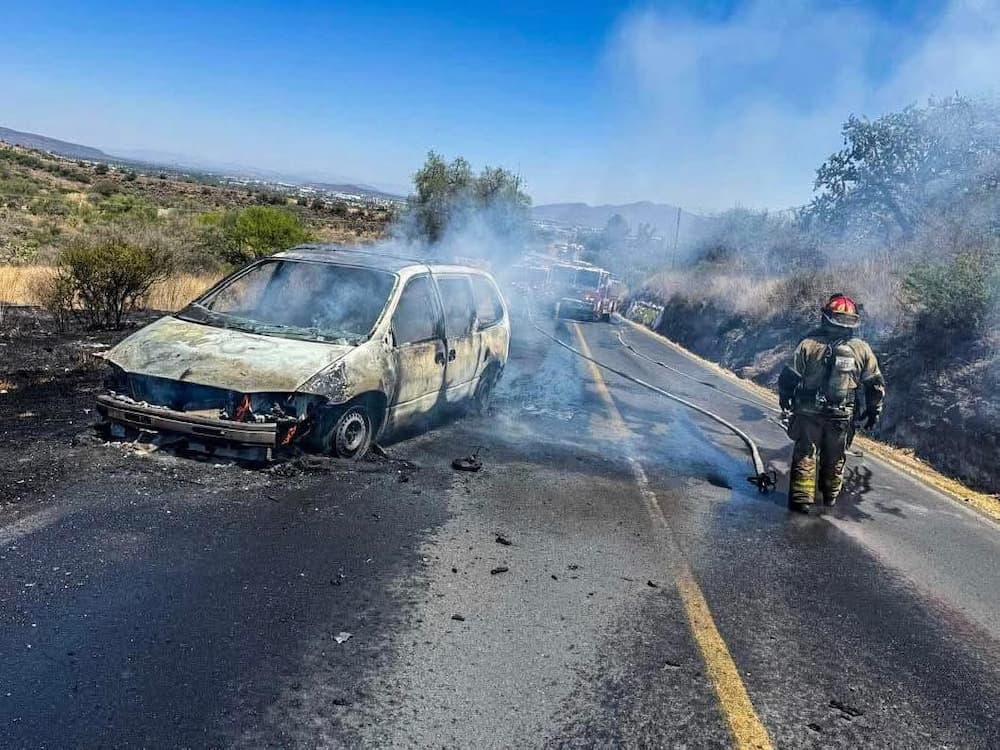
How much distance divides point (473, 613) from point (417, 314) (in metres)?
3.56

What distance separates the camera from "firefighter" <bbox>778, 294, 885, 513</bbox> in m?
6.07

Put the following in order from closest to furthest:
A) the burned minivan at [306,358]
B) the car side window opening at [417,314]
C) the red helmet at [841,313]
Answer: the burned minivan at [306,358]
the red helmet at [841,313]
the car side window opening at [417,314]

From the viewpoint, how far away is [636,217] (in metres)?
134

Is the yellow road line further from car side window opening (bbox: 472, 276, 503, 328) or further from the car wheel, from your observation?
car side window opening (bbox: 472, 276, 503, 328)

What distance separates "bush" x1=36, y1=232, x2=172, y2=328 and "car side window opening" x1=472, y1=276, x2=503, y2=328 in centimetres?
682

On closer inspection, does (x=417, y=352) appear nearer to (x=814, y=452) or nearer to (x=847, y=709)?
(x=814, y=452)

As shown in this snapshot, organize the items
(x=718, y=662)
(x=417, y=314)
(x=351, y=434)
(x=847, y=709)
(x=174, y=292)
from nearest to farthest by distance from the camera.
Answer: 1. (x=847, y=709)
2. (x=718, y=662)
3. (x=351, y=434)
4. (x=417, y=314)
5. (x=174, y=292)

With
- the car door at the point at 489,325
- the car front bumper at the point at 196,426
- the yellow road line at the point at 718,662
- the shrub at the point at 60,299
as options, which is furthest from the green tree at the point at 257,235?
the yellow road line at the point at 718,662

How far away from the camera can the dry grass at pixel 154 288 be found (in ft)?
44.4

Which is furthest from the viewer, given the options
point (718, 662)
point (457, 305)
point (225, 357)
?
point (457, 305)

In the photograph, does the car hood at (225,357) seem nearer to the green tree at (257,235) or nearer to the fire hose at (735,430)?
the fire hose at (735,430)

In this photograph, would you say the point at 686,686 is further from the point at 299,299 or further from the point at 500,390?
the point at 500,390

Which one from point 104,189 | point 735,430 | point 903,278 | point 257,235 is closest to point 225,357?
point 735,430

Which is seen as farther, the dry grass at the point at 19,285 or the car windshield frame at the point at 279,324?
the dry grass at the point at 19,285
